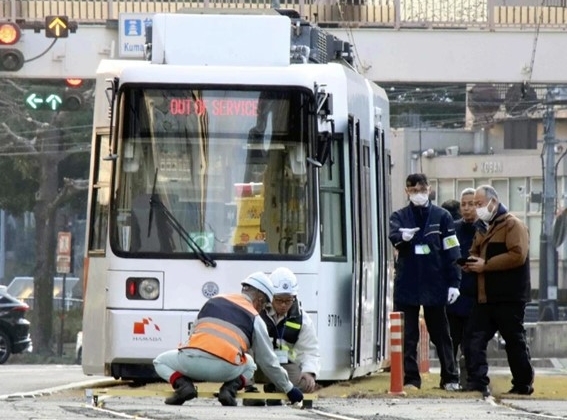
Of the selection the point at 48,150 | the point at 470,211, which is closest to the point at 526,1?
the point at 470,211

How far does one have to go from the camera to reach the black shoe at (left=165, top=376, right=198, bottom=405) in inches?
456

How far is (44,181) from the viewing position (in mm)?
47719

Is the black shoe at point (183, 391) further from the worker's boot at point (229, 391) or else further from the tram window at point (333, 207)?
the tram window at point (333, 207)

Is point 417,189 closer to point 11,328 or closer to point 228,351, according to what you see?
point 228,351

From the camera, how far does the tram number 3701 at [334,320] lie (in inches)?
629

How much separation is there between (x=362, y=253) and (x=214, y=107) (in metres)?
2.12

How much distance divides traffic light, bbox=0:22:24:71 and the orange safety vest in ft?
47.2

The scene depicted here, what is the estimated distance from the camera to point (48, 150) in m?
47.4

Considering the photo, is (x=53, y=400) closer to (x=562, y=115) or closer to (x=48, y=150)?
(x=48, y=150)

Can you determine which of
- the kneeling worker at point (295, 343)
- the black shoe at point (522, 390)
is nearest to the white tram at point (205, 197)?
the black shoe at point (522, 390)

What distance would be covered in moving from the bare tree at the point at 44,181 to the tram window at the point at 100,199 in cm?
3038

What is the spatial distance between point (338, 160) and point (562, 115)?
153 ft

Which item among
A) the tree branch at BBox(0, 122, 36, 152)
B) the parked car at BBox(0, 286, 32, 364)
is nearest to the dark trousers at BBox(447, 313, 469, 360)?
the parked car at BBox(0, 286, 32, 364)

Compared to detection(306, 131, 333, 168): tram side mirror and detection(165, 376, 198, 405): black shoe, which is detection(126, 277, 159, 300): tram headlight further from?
detection(165, 376, 198, 405): black shoe
